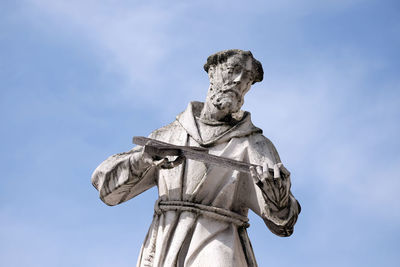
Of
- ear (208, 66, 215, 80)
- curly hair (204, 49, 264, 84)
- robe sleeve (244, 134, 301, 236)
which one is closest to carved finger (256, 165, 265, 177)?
robe sleeve (244, 134, 301, 236)

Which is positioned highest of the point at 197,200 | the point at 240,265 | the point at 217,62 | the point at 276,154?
the point at 217,62

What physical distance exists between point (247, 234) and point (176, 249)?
36.4 inches

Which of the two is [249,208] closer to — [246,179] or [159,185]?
[246,179]

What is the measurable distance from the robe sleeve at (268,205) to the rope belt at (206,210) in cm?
26

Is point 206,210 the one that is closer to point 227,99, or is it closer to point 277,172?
point 277,172

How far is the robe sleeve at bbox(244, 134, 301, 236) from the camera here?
9516mm

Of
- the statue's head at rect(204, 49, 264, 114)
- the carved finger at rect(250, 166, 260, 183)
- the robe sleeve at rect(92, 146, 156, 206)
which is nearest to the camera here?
the carved finger at rect(250, 166, 260, 183)

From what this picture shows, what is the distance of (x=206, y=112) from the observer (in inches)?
409

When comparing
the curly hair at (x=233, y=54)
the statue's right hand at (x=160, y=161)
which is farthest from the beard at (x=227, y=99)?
the statue's right hand at (x=160, y=161)

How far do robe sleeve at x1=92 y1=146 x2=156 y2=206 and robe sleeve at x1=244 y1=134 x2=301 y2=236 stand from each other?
122 cm

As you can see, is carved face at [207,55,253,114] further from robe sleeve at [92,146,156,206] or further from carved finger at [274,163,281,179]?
carved finger at [274,163,281,179]

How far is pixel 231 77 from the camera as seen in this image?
10.2 m

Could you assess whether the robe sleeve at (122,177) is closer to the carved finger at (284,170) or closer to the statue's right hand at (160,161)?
the statue's right hand at (160,161)

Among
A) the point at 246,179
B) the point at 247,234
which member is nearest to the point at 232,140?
the point at 246,179
